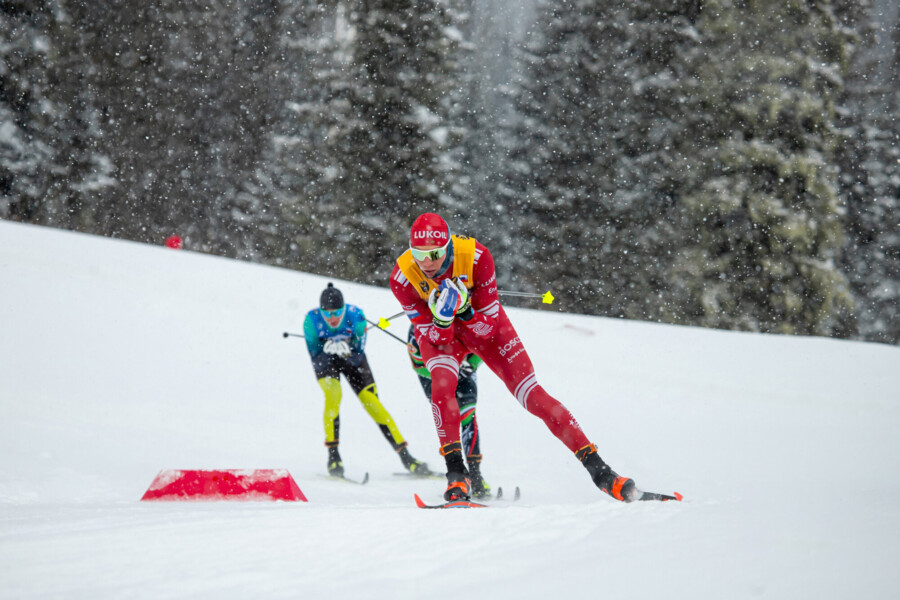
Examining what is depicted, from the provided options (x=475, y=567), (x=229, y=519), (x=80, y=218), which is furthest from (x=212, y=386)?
(x=80, y=218)

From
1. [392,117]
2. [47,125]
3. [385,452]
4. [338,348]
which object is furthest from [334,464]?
[47,125]

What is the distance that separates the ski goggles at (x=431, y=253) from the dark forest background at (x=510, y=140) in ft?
43.6

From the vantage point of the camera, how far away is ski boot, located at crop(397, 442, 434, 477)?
259 inches

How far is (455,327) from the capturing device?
4.58 meters

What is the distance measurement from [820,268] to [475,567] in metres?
15.6

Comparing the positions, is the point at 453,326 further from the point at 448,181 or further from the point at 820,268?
the point at 448,181

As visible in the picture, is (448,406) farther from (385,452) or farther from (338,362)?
(385,452)

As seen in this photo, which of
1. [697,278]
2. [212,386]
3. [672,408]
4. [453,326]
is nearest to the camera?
[453,326]

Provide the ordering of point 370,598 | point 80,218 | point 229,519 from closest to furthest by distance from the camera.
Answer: point 370,598 → point 229,519 → point 80,218

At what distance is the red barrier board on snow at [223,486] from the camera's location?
473 centimetres

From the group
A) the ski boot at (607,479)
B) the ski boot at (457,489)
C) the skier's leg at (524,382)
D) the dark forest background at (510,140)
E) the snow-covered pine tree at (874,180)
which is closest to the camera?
the ski boot at (607,479)

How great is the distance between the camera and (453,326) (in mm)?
4562

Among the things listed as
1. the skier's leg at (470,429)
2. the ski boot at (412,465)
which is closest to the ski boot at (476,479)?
the skier's leg at (470,429)

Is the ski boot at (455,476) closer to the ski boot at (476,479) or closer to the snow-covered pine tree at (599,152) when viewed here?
the ski boot at (476,479)
